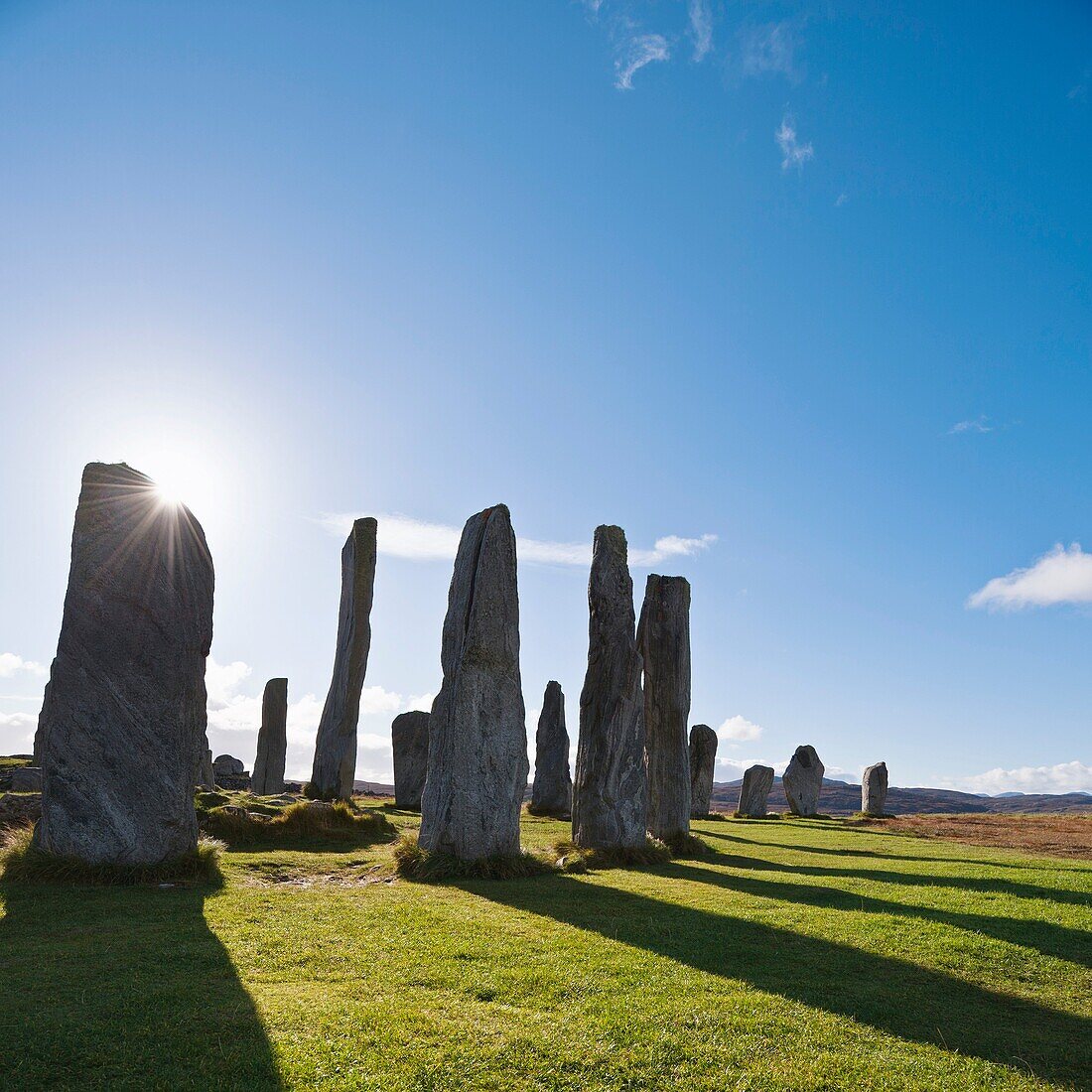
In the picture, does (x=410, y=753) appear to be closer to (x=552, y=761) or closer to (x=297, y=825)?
(x=552, y=761)

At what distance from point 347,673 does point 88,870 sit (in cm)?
1174

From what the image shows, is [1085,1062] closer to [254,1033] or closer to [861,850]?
[254,1033]

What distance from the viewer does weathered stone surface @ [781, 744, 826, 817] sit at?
33.2 m

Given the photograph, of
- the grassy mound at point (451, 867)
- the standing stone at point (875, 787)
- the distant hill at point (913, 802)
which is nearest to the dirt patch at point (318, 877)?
the grassy mound at point (451, 867)

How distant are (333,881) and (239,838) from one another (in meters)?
3.45

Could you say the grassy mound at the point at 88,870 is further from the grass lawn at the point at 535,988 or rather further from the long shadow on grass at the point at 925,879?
the long shadow on grass at the point at 925,879

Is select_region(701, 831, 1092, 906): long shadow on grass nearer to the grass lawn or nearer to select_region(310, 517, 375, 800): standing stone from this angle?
the grass lawn

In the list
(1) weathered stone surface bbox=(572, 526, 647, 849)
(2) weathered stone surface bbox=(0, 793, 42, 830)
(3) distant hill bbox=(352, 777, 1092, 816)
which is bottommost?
(3) distant hill bbox=(352, 777, 1092, 816)

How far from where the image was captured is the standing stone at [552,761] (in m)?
24.0

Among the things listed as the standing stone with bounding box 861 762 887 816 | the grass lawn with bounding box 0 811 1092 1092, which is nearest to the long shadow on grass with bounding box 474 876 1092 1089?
the grass lawn with bounding box 0 811 1092 1092

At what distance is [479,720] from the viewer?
11977 millimetres

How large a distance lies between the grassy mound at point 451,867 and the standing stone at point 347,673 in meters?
9.37

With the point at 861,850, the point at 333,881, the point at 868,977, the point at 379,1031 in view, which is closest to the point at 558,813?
the point at 861,850

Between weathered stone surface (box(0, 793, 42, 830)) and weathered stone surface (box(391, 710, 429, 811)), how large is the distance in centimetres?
1118
